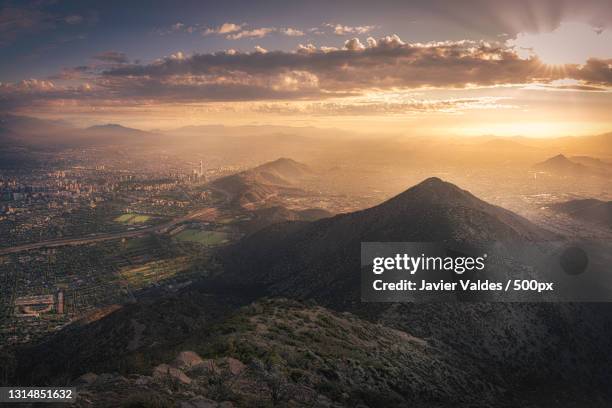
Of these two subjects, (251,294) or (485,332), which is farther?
(251,294)

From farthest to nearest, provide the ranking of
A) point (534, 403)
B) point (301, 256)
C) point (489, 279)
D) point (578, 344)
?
point (301, 256) → point (489, 279) → point (578, 344) → point (534, 403)

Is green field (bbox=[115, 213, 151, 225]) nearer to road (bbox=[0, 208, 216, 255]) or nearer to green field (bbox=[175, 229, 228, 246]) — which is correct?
road (bbox=[0, 208, 216, 255])

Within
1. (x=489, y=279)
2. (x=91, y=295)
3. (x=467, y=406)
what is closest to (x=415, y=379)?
(x=467, y=406)

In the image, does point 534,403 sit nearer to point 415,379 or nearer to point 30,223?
point 415,379

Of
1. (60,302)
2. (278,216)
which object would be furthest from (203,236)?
(60,302)

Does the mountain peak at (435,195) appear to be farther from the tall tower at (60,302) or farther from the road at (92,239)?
the road at (92,239)

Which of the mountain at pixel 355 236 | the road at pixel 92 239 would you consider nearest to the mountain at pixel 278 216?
the road at pixel 92 239

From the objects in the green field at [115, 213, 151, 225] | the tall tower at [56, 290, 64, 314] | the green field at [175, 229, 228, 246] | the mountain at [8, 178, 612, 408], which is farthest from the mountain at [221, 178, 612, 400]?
the green field at [115, 213, 151, 225]
